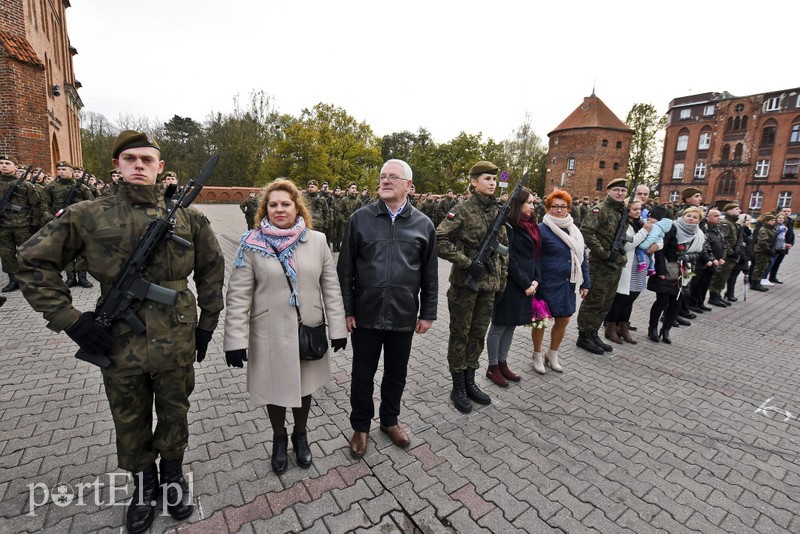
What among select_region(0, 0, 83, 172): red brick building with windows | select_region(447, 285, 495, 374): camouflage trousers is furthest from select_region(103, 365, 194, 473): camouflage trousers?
select_region(0, 0, 83, 172): red brick building with windows

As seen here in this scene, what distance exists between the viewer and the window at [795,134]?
4400 centimetres

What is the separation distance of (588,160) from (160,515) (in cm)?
5764

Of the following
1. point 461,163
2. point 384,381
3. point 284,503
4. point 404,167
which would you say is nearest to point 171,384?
point 284,503

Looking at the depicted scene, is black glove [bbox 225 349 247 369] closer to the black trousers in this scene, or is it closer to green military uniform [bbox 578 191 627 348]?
the black trousers

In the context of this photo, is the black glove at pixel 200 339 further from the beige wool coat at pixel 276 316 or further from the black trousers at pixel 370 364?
the black trousers at pixel 370 364

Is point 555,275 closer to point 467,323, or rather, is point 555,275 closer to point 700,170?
point 467,323

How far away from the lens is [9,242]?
7.15 m

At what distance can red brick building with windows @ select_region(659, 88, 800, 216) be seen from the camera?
44.3 m

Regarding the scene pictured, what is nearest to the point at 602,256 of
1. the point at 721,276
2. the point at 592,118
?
the point at 721,276

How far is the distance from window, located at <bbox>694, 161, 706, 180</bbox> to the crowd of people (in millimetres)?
59682

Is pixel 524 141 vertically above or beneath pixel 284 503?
above

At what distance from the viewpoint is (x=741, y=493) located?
290 cm

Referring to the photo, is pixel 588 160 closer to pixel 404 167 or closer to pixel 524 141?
pixel 524 141

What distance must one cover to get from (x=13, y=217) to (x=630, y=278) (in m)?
10.4
